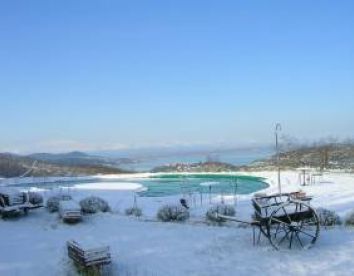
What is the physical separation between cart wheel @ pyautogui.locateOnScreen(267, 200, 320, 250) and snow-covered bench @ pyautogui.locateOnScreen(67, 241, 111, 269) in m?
3.09

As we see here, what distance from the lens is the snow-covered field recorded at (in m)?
8.61

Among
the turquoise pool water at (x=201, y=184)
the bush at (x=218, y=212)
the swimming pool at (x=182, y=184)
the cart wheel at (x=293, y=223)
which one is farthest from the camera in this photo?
the swimming pool at (x=182, y=184)

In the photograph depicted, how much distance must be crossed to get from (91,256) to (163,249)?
80.5 inches

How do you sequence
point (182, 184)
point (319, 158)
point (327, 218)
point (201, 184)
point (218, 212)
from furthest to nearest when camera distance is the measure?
1. point (319, 158)
2. point (182, 184)
3. point (201, 184)
4. point (218, 212)
5. point (327, 218)

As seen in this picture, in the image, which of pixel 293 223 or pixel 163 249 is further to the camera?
pixel 163 249

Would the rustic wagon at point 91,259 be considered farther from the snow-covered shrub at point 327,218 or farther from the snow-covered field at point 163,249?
the snow-covered shrub at point 327,218

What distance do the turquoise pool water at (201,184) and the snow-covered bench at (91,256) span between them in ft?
47.4

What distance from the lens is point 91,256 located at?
334 inches

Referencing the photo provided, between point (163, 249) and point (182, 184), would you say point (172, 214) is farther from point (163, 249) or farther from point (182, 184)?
point (182, 184)

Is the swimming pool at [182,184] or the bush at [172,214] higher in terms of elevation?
the bush at [172,214]

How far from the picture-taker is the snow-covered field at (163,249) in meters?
8.61

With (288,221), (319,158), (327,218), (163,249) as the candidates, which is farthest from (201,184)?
(288,221)

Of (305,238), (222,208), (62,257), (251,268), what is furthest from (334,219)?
(62,257)

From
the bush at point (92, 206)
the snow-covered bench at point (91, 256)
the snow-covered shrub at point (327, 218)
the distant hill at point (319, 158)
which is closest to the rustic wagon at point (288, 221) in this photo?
the snow-covered shrub at point (327, 218)
